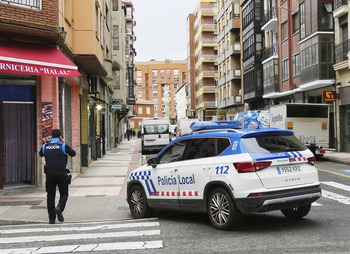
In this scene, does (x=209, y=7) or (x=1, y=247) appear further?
(x=209, y=7)

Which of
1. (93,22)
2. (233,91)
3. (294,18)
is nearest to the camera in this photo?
(93,22)

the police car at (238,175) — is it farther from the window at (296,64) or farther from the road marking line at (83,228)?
the window at (296,64)

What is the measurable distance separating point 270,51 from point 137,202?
33736 millimetres

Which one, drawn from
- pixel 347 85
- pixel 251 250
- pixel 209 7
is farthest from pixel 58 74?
pixel 209 7

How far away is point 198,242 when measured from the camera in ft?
20.2

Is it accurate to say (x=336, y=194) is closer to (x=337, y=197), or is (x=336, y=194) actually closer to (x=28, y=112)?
(x=337, y=197)

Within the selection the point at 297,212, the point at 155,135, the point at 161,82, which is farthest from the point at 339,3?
the point at 161,82

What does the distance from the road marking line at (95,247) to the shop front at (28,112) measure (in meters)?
6.28

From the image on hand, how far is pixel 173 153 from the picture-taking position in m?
8.04

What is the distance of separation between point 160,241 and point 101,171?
11886mm

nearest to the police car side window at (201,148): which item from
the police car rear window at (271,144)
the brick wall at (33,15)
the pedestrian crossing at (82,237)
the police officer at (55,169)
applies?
the police car rear window at (271,144)

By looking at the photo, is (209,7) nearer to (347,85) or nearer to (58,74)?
(347,85)

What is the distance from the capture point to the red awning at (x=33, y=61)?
10578mm

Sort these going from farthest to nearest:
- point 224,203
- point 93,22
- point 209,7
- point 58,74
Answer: point 209,7, point 93,22, point 58,74, point 224,203
